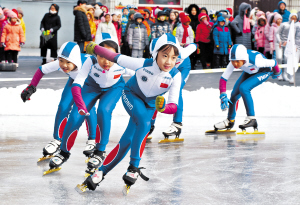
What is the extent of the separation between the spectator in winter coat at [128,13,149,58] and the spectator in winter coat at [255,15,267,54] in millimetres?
3571

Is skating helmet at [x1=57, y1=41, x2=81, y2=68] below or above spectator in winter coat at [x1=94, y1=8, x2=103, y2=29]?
below

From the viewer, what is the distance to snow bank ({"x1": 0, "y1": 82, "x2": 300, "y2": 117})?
33.9 ft

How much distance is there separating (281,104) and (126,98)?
6.90 meters

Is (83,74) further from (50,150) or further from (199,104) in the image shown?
(199,104)

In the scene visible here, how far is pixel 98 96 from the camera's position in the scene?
6.01 m

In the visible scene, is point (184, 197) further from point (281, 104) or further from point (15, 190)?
point (281, 104)

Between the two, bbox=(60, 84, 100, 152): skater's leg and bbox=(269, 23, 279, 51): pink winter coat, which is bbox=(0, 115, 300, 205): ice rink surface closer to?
bbox=(60, 84, 100, 152): skater's leg

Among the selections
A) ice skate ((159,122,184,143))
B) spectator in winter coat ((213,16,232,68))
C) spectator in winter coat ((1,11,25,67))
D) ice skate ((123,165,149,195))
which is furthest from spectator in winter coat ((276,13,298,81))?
ice skate ((123,165,149,195))

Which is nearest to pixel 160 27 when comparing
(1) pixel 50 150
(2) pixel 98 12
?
(2) pixel 98 12

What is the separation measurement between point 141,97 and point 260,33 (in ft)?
39.6

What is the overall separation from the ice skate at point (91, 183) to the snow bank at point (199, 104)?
563 centimetres

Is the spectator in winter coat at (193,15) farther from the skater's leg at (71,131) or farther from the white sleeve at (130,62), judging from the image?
the white sleeve at (130,62)

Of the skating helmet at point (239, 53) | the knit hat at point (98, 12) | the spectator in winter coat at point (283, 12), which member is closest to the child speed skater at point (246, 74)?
the skating helmet at point (239, 53)

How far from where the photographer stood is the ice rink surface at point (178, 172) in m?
4.48
